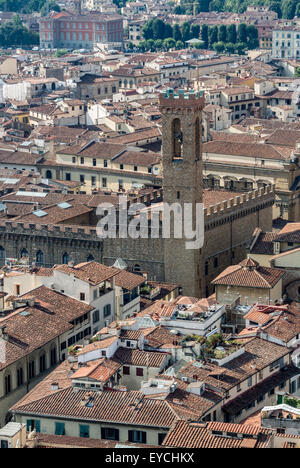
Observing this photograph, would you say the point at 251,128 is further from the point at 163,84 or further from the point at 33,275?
the point at 33,275

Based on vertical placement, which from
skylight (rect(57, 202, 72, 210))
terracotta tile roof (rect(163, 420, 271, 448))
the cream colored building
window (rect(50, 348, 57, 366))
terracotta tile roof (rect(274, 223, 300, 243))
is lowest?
the cream colored building

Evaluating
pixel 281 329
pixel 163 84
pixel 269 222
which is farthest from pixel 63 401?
pixel 163 84

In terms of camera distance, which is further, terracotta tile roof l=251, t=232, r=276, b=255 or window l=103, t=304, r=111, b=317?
terracotta tile roof l=251, t=232, r=276, b=255

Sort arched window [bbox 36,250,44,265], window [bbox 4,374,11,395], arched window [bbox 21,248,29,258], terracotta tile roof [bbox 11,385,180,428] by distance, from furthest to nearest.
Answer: arched window [bbox 21,248,29,258], arched window [bbox 36,250,44,265], window [bbox 4,374,11,395], terracotta tile roof [bbox 11,385,180,428]

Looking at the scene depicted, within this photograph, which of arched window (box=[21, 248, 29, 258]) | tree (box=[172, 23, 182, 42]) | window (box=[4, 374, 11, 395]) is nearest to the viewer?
window (box=[4, 374, 11, 395])

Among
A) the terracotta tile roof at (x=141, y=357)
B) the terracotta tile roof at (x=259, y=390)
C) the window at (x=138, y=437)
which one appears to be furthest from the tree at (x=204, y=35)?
the window at (x=138, y=437)

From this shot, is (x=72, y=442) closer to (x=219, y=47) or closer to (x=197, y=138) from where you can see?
(x=197, y=138)

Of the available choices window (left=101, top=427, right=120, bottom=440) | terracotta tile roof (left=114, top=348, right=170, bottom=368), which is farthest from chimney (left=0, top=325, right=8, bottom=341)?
window (left=101, top=427, right=120, bottom=440)

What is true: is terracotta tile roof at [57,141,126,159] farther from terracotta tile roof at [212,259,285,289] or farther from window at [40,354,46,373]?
window at [40,354,46,373]
